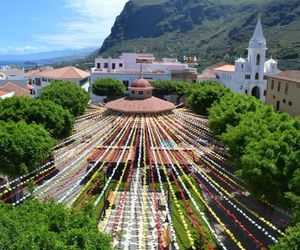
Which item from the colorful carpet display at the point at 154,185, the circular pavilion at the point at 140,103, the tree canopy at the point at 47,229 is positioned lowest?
the colorful carpet display at the point at 154,185

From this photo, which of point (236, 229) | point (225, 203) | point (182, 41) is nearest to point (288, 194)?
A: point (236, 229)

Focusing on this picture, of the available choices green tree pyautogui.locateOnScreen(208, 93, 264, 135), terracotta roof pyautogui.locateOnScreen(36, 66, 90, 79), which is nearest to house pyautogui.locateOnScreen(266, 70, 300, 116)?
green tree pyautogui.locateOnScreen(208, 93, 264, 135)

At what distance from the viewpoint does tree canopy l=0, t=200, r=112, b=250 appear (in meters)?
11.0

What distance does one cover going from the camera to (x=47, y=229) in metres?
11.8

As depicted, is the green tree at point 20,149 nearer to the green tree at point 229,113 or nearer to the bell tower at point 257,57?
the green tree at point 229,113

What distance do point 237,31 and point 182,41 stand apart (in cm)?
3788

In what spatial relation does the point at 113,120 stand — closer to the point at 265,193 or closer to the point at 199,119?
the point at 199,119

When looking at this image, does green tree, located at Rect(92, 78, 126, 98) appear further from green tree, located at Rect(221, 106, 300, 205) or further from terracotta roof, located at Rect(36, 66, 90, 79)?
green tree, located at Rect(221, 106, 300, 205)

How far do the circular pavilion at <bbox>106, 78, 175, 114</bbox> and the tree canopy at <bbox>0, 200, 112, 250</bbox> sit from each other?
18.3 m

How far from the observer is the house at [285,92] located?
1741 inches

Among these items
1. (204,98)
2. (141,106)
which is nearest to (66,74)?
(204,98)

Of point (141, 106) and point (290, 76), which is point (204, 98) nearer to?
point (141, 106)

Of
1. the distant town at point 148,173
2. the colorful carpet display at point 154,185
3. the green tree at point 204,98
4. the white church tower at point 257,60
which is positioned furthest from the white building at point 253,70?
the colorful carpet display at point 154,185

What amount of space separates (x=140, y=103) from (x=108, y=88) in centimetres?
2476
